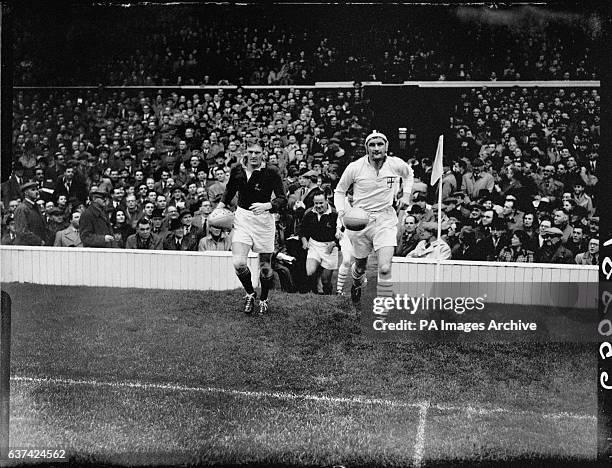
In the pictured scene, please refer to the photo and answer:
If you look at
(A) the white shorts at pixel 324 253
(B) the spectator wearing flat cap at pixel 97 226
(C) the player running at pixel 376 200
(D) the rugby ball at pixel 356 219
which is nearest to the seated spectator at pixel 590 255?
(C) the player running at pixel 376 200

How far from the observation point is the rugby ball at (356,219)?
416cm

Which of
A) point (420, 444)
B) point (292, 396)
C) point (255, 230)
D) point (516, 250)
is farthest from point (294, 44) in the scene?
point (420, 444)

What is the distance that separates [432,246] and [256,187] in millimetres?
1076

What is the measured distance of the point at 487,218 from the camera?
162 inches

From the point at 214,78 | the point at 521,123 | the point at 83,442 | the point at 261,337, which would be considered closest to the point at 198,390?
the point at 261,337

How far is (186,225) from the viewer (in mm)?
Result: 4297

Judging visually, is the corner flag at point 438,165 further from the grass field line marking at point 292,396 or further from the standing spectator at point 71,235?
the standing spectator at point 71,235

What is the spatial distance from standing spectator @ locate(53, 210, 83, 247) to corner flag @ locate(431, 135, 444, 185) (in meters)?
2.11

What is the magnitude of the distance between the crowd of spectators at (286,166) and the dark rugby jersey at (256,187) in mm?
44

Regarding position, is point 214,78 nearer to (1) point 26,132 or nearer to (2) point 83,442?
(1) point 26,132

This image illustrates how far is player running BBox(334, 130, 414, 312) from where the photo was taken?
13.6ft

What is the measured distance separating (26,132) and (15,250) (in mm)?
705

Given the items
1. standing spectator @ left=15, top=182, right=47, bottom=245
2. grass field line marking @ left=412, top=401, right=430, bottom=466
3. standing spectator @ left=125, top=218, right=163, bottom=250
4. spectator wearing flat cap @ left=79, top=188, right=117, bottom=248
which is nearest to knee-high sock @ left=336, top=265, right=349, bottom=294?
grass field line marking @ left=412, top=401, right=430, bottom=466

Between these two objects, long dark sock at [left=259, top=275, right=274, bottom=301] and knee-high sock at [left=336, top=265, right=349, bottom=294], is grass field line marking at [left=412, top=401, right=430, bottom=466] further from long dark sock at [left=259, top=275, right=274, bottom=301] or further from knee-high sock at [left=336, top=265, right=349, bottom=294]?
long dark sock at [left=259, top=275, right=274, bottom=301]
